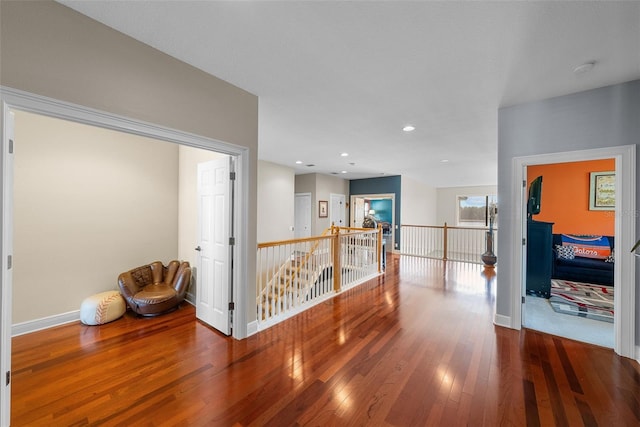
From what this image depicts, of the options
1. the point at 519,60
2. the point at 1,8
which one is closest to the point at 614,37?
the point at 519,60

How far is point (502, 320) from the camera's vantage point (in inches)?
113

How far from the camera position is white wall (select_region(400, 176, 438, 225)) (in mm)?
8219

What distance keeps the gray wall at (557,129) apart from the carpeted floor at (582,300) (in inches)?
43.2

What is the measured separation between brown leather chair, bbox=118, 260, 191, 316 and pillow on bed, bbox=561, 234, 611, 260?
6.78 m

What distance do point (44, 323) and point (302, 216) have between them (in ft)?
20.6

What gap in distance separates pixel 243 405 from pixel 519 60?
349 centimetres

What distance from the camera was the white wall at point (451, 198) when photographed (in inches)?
387

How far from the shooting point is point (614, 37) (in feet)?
5.58

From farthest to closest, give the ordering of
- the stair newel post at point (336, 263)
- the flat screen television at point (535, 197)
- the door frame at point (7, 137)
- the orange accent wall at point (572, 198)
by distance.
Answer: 1. the orange accent wall at point (572, 198)
2. the stair newel post at point (336, 263)
3. the flat screen television at point (535, 197)
4. the door frame at point (7, 137)

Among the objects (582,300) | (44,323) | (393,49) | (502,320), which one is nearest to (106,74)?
(393,49)

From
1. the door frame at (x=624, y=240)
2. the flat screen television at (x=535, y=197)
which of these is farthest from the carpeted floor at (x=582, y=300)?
the flat screen television at (x=535, y=197)

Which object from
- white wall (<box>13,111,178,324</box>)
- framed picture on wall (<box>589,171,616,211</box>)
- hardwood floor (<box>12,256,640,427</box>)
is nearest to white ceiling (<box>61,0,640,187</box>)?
white wall (<box>13,111,178,324</box>)

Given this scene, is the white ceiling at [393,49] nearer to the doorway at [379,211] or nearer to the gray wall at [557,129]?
the gray wall at [557,129]

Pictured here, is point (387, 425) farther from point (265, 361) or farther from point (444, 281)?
point (444, 281)
